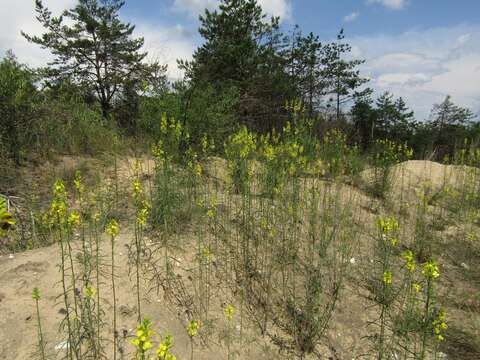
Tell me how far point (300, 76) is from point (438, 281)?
15.0m

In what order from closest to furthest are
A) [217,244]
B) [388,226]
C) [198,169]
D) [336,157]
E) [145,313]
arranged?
[388,226]
[145,313]
[217,244]
[198,169]
[336,157]

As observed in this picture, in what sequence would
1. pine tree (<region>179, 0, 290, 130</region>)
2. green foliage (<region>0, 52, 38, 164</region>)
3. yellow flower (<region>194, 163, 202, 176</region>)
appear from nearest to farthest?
yellow flower (<region>194, 163, 202, 176</region>), green foliage (<region>0, 52, 38, 164</region>), pine tree (<region>179, 0, 290, 130</region>)

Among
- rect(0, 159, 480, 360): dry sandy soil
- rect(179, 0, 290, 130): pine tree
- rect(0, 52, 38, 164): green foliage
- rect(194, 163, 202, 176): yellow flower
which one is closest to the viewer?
rect(0, 159, 480, 360): dry sandy soil

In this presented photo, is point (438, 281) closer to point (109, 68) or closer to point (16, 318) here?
point (16, 318)

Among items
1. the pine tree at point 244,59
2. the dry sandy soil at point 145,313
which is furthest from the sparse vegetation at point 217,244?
the pine tree at point 244,59

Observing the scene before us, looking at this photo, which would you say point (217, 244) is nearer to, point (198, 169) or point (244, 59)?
point (198, 169)

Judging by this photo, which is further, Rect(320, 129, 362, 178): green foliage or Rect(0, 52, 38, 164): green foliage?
Rect(320, 129, 362, 178): green foliage

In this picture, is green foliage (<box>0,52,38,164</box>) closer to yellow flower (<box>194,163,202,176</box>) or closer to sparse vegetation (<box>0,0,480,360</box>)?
sparse vegetation (<box>0,0,480,360</box>)

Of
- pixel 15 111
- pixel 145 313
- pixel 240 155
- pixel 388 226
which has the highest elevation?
pixel 15 111

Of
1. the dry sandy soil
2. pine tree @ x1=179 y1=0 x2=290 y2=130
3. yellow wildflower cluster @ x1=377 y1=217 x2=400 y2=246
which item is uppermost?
pine tree @ x1=179 y1=0 x2=290 y2=130

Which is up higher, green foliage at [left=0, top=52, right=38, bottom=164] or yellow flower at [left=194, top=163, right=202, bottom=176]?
green foliage at [left=0, top=52, right=38, bottom=164]

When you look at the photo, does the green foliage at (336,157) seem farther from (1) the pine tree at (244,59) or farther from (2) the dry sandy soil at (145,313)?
(1) the pine tree at (244,59)

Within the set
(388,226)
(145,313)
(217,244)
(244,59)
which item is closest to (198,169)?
(217,244)

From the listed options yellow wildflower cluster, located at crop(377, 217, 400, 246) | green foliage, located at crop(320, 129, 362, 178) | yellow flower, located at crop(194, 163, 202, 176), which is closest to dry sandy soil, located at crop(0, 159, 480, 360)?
yellow flower, located at crop(194, 163, 202, 176)
